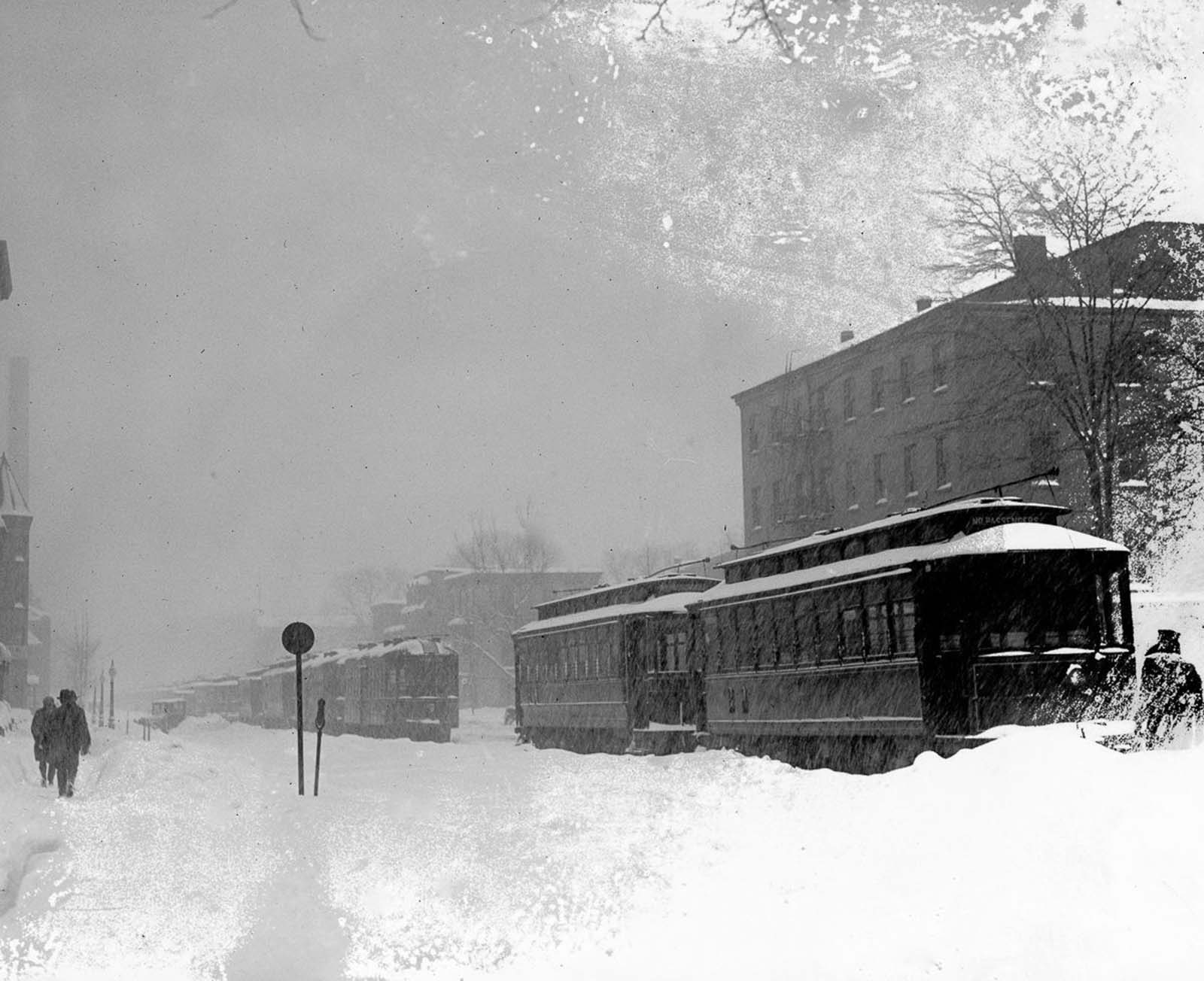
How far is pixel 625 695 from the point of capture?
28.2 metres

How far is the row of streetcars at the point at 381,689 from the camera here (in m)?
39.6

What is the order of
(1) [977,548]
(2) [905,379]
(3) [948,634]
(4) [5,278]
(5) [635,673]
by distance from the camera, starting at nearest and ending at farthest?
1. (1) [977,548]
2. (3) [948,634]
3. (5) [635,673]
4. (2) [905,379]
5. (4) [5,278]

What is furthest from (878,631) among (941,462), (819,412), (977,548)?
(819,412)

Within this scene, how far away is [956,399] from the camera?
3991cm

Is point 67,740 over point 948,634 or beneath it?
beneath

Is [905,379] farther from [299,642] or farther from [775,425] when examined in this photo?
[299,642]

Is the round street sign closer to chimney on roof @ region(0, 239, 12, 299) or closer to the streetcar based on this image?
the streetcar

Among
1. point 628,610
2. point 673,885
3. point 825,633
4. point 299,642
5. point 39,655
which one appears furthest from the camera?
point 39,655

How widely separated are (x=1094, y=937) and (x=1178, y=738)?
22.6 ft

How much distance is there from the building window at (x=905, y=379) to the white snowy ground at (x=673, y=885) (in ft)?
94.7

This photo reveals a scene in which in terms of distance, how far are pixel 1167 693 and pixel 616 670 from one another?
1637 cm

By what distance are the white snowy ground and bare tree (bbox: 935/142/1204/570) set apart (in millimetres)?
20867

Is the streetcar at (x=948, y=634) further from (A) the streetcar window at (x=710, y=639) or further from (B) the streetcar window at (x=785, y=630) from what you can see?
(A) the streetcar window at (x=710, y=639)

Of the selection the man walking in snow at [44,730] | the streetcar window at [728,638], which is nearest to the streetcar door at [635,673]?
the streetcar window at [728,638]
